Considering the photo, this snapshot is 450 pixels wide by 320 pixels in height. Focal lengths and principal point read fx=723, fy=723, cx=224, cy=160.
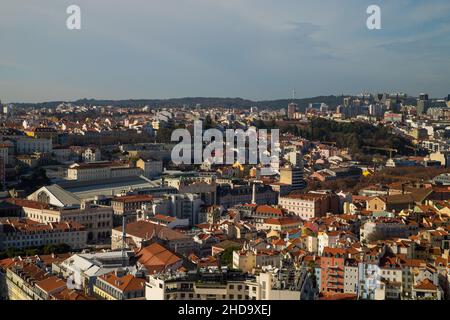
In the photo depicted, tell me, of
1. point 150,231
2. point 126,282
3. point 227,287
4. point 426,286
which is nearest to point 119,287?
point 126,282

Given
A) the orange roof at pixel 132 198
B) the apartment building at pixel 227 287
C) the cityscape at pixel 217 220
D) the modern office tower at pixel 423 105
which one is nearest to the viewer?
the apartment building at pixel 227 287

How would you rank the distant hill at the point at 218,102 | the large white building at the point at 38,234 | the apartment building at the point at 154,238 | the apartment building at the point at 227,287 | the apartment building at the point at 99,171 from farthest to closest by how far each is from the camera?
the distant hill at the point at 218,102 → the apartment building at the point at 99,171 → the large white building at the point at 38,234 → the apartment building at the point at 154,238 → the apartment building at the point at 227,287

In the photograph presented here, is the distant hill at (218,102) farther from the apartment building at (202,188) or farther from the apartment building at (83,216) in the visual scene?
the apartment building at (83,216)

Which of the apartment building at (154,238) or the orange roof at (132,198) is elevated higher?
the orange roof at (132,198)

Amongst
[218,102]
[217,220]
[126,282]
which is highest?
[218,102]

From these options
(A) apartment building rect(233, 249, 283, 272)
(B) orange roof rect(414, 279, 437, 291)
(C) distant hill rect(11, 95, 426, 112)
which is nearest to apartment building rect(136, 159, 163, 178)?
(A) apartment building rect(233, 249, 283, 272)

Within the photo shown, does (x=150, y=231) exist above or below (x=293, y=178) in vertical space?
below

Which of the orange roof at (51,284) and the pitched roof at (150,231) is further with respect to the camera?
the pitched roof at (150,231)

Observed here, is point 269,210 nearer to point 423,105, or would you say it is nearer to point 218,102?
point 423,105

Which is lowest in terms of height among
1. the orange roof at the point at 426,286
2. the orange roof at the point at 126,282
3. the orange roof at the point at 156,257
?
the orange roof at the point at 426,286

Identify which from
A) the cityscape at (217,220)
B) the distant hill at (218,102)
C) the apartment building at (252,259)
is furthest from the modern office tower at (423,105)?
the apartment building at (252,259)

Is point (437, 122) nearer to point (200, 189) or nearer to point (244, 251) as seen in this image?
point (200, 189)
